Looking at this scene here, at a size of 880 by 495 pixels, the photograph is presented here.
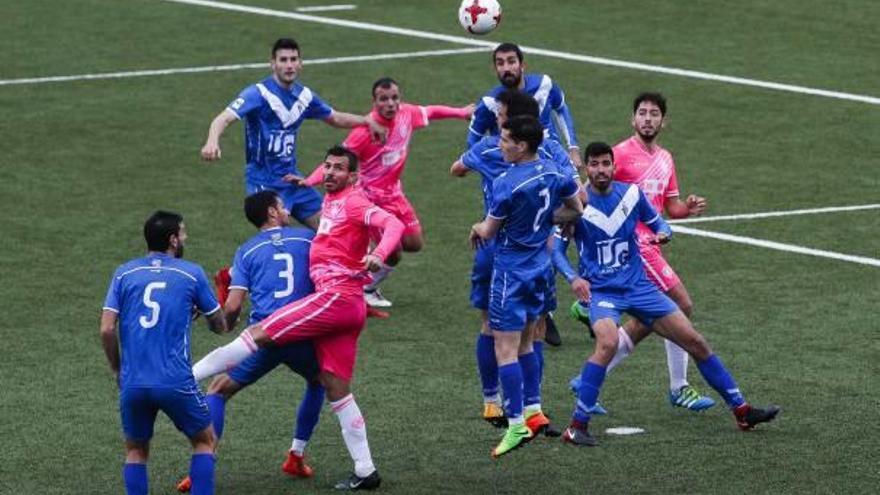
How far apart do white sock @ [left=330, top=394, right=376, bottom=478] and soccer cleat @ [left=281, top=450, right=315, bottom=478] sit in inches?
22.4

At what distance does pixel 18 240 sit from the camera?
74.7 feet

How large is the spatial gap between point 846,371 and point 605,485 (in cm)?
381

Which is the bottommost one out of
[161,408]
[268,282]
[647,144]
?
[161,408]

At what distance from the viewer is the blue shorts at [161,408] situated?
13.6m

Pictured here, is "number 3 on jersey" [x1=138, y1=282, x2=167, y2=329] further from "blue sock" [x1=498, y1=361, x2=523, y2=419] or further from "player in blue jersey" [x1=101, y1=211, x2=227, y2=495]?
"blue sock" [x1=498, y1=361, x2=523, y2=419]

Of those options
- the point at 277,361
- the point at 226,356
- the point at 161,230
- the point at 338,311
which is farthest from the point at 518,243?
the point at 161,230

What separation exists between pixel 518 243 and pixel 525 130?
85cm

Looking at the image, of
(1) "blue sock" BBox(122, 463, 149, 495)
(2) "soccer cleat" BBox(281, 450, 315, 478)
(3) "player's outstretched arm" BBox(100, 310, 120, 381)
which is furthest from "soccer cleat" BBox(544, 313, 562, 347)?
(3) "player's outstretched arm" BBox(100, 310, 120, 381)

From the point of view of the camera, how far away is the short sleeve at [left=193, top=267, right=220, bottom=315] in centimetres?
1375

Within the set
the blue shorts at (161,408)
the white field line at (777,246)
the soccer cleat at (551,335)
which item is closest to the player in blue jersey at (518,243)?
the blue shorts at (161,408)

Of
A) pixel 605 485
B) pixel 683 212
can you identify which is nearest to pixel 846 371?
pixel 683 212

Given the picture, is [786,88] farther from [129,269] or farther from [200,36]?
[129,269]

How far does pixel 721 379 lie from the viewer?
16.3 meters

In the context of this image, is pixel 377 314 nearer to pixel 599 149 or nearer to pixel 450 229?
pixel 450 229
